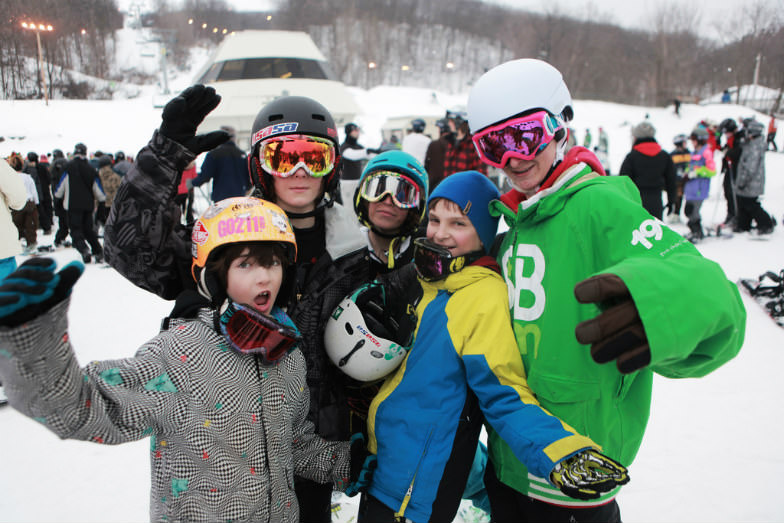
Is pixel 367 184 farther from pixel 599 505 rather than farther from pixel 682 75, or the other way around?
pixel 682 75

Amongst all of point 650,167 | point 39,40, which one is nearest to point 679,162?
point 650,167

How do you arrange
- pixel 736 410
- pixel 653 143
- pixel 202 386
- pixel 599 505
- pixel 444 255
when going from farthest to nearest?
1. pixel 653 143
2. pixel 736 410
3. pixel 444 255
4. pixel 599 505
5. pixel 202 386

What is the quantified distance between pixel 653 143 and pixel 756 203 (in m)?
3.11

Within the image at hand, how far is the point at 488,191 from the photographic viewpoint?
182cm

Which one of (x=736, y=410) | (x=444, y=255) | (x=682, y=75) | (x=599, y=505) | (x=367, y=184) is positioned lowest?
(x=736, y=410)

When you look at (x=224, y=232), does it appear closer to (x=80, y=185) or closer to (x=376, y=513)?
(x=376, y=513)

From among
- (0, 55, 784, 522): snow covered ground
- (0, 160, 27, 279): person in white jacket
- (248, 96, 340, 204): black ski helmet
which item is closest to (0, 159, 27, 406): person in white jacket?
(0, 160, 27, 279): person in white jacket

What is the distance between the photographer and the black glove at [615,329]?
37.4 inches

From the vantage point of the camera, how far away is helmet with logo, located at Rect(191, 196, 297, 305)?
4.72ft

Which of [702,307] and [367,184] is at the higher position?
[367,184]

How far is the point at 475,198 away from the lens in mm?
1778

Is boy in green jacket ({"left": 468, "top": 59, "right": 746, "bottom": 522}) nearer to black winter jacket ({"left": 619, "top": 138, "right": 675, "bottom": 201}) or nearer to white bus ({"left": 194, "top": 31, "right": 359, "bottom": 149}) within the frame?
black winter jacket ({"left": 619, "top": 138, "right": 675, "bottom": 201})

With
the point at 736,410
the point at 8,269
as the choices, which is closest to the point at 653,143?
the point at 736,410

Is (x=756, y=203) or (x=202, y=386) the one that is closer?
(x=202, y=386)
